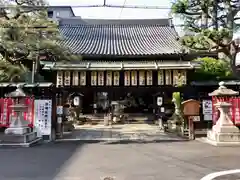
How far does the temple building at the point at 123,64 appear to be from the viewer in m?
18.4

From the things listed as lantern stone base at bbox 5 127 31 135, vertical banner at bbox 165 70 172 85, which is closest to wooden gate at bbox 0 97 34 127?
lantern stone base at bbox 5 127 31 135

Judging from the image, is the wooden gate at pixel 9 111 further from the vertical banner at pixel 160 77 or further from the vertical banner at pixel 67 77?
the vertical banner at pixel 160 77

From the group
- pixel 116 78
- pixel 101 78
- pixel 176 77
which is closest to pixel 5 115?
pixel 101 78

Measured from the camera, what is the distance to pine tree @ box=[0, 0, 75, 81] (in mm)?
13898

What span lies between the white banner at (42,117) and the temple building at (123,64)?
5.75 feet

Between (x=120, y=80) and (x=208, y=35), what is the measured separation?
6527 mm

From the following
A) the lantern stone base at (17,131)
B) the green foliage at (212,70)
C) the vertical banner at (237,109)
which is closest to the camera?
the lantern stone base at (17,131)

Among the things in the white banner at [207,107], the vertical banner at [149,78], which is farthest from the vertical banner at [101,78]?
the white banner at [207,107]

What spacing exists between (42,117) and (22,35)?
152 inches

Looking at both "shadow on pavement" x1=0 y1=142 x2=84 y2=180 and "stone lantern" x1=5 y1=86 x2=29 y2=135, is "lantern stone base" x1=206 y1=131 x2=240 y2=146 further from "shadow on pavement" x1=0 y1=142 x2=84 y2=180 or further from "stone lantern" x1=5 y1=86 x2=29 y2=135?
"stone lantern" x1=5 y1=86 x2=29 y2=135

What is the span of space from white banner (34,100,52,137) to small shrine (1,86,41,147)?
360 mm

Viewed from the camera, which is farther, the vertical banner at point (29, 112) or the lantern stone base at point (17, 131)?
the vertical banner at point (29, 112)

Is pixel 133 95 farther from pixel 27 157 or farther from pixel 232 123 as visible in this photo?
pixel 27 157

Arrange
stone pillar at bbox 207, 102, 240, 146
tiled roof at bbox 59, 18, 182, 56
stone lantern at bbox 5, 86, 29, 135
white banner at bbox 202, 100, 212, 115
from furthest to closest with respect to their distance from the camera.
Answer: tiled roof at bbox 59, 18, 182, 56
white banner at bbox 202, 100, 212, 115
stone lantern at bbox 5, 86, 29, 135
stone pillar at bbox 207, 102, 240, 146
